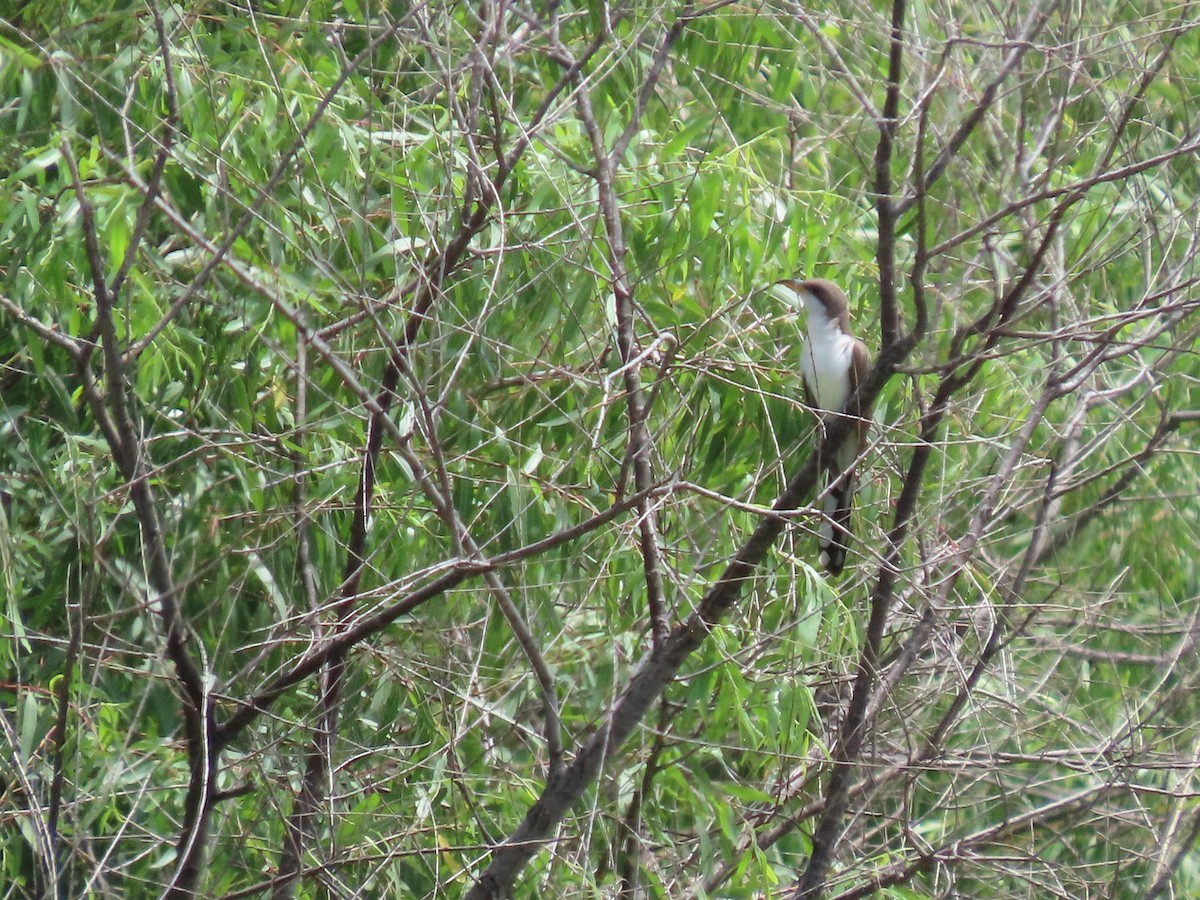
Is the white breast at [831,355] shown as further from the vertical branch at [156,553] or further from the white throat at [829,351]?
the vertical branch at [156,553]

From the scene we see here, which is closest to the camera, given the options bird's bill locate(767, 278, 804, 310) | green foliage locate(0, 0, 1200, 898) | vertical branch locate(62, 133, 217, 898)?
vertical branch locate(62, 133, 217, 898)

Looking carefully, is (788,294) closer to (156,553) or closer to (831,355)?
(831,355)

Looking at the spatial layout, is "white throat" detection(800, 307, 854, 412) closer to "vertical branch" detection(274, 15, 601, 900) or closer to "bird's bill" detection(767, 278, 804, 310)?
"bird's bill" detection(767, 278, 804, 310)

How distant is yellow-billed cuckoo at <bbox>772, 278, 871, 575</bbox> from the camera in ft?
10.9

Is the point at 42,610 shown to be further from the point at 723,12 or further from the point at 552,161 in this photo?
the point at 723,12

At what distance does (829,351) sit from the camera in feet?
12.7

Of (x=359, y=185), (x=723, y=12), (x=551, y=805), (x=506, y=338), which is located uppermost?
(x=723, y=12)

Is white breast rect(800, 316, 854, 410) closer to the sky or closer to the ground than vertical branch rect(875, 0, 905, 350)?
closer to the ground

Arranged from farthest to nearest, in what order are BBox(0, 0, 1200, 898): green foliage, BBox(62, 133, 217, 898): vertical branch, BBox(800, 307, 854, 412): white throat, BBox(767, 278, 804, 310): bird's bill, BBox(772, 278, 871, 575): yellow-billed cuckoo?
BBox(800, 307, 854, 412): white throat → BBox(767, 278, 804, 310): bird's bill → BBox(772, 278, 871, 575): yellow-billed cuckoo → BBox(0, 0, 1200, 898): green foliage → BBox(62, 133, 217, 898): vertical branch

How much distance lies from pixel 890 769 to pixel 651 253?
1511 mm

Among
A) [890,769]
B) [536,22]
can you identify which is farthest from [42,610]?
[890,769]

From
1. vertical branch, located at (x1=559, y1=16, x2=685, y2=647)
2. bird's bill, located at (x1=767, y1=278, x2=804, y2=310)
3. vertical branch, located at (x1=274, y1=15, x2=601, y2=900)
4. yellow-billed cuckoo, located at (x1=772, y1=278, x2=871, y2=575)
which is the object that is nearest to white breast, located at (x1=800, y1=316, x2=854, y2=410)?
yellow-billed cuckoo, located at (x1=772, y1=278, x2=871, y2=575)

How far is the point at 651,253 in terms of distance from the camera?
2.98 meters

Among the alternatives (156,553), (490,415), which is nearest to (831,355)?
(490,415)
